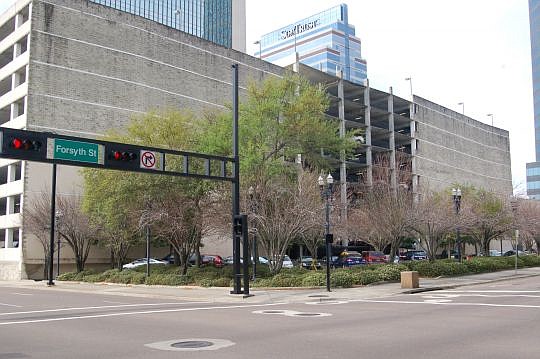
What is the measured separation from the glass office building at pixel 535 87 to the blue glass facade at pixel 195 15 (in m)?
73.9

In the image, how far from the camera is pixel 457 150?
95.1 m

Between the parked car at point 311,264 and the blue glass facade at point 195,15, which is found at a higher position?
the blue glass facade at point 195,15

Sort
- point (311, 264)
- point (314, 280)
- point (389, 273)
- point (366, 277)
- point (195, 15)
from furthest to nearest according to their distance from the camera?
point (195, 15) < point (311, 264) < point (389, 273) < point (366, 277) < point (314, 280)

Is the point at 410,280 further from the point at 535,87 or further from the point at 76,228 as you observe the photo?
the point at 535,87

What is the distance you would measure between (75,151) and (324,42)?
158m

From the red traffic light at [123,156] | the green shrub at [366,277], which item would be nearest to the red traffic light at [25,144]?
the red traffic light at [123,156]

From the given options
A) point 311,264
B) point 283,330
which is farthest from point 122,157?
point 311,264

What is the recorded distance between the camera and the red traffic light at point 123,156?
20.0 metres

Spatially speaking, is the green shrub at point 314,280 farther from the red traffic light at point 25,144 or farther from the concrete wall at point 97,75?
the concrete wall at point 97,75

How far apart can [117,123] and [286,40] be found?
5053 inches

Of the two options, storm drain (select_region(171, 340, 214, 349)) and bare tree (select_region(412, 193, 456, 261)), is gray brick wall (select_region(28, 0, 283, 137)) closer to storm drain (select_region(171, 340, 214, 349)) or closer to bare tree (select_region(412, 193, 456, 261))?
bare tree (select_region(412, 193, 456, 261))

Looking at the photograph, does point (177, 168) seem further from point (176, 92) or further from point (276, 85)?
point (176, 92)

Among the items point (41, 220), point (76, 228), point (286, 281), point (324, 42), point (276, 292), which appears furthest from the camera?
point (324, 42)

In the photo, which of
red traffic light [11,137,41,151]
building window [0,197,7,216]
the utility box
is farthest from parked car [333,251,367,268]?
red traffic light [11,137,41,151]
